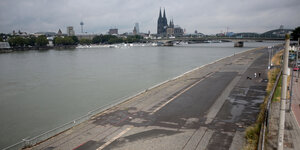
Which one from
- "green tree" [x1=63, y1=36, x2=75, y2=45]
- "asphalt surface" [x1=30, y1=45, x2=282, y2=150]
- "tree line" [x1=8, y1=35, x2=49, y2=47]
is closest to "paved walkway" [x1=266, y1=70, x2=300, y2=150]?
"asphalt surface" [x1=30, y1=45, x2=282, y2=150]

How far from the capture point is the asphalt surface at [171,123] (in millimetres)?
11500

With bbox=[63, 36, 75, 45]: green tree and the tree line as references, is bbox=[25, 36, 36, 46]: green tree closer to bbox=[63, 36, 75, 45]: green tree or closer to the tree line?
the tree line

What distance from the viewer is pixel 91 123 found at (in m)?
14.6

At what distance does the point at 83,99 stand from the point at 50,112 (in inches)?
182

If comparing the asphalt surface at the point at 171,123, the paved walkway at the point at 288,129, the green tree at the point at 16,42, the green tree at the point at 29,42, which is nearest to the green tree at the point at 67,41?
the green tree at the point at 29,42

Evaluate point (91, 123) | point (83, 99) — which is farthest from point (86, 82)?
point (91, 123)

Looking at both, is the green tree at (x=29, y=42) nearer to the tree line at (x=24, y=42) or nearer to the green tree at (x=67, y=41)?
the tree line at (x=24, y=42)

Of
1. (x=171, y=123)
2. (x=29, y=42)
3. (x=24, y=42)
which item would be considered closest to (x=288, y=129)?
(x=171, y=123)

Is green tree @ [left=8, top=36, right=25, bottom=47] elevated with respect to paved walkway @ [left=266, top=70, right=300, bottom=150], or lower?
elevated

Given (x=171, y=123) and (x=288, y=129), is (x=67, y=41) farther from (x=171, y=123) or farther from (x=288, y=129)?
(x=288, y=129)

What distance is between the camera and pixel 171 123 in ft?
46.3

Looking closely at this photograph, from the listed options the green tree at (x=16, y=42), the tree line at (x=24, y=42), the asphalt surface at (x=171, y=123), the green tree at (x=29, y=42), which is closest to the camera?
the asphalt surface at (x=171, y=123)

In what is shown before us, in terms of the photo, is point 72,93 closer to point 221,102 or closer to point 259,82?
point 221,102

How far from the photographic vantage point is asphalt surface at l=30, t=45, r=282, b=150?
37.7 ft
